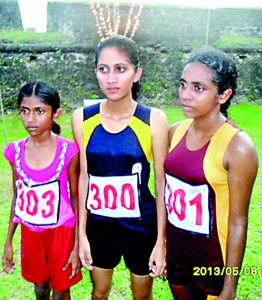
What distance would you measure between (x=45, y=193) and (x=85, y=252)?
1.26 ft

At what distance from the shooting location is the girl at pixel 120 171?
1.89 m

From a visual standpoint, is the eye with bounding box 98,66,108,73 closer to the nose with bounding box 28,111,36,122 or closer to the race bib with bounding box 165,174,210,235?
the nose with bounding box 28,111,36,122

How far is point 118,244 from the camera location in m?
2.04

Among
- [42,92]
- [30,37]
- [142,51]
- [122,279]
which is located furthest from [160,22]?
[42,92]

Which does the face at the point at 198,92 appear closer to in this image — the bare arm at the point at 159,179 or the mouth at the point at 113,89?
the bare arm at the point at 159,179

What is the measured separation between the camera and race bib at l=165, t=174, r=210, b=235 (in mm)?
1699

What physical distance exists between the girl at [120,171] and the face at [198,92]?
219 mm

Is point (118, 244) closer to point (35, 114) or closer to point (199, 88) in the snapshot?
point (35, 114)

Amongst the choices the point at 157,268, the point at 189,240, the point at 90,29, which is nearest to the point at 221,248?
the point at 189,240

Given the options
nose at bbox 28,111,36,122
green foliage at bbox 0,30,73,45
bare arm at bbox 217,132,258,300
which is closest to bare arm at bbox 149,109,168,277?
bare arm at bbox 217,132,258,300

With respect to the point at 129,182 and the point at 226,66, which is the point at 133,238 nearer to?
the point at 129,182

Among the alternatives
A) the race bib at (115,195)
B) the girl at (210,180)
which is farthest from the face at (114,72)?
the race bib at (115,195)

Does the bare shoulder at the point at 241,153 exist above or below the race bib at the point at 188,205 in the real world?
above

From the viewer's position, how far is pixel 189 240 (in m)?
1.81
